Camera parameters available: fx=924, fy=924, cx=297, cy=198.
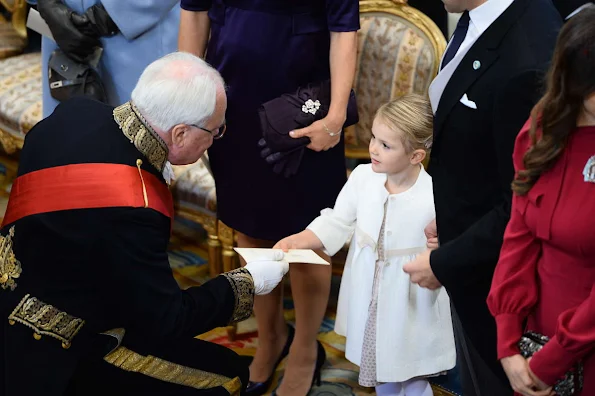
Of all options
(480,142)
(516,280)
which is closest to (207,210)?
(480,142)

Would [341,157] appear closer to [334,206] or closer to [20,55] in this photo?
[334,206]

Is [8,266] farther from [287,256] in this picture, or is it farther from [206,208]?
[206,208]

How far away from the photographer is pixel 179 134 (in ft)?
7.70

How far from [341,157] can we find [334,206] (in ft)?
0.59

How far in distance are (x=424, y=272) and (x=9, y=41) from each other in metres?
3.78

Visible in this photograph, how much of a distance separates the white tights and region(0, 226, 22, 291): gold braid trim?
49.2 inches

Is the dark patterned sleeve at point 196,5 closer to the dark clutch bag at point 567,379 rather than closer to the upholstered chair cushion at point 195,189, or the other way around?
the upholstered chair cushion at point 195,189

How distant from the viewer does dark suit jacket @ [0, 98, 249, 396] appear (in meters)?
2.19

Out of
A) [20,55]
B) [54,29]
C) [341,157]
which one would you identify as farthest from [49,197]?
[20,55]

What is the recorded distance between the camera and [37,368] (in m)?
2.31

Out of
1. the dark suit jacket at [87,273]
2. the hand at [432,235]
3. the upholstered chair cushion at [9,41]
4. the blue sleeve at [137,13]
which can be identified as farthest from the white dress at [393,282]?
the upholstered chair cushion at [9,41]

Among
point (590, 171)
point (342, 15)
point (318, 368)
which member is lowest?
point (318, 368)

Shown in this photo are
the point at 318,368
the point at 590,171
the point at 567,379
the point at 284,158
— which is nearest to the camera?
the point at 590,171

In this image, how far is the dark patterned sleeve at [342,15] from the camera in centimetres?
288
